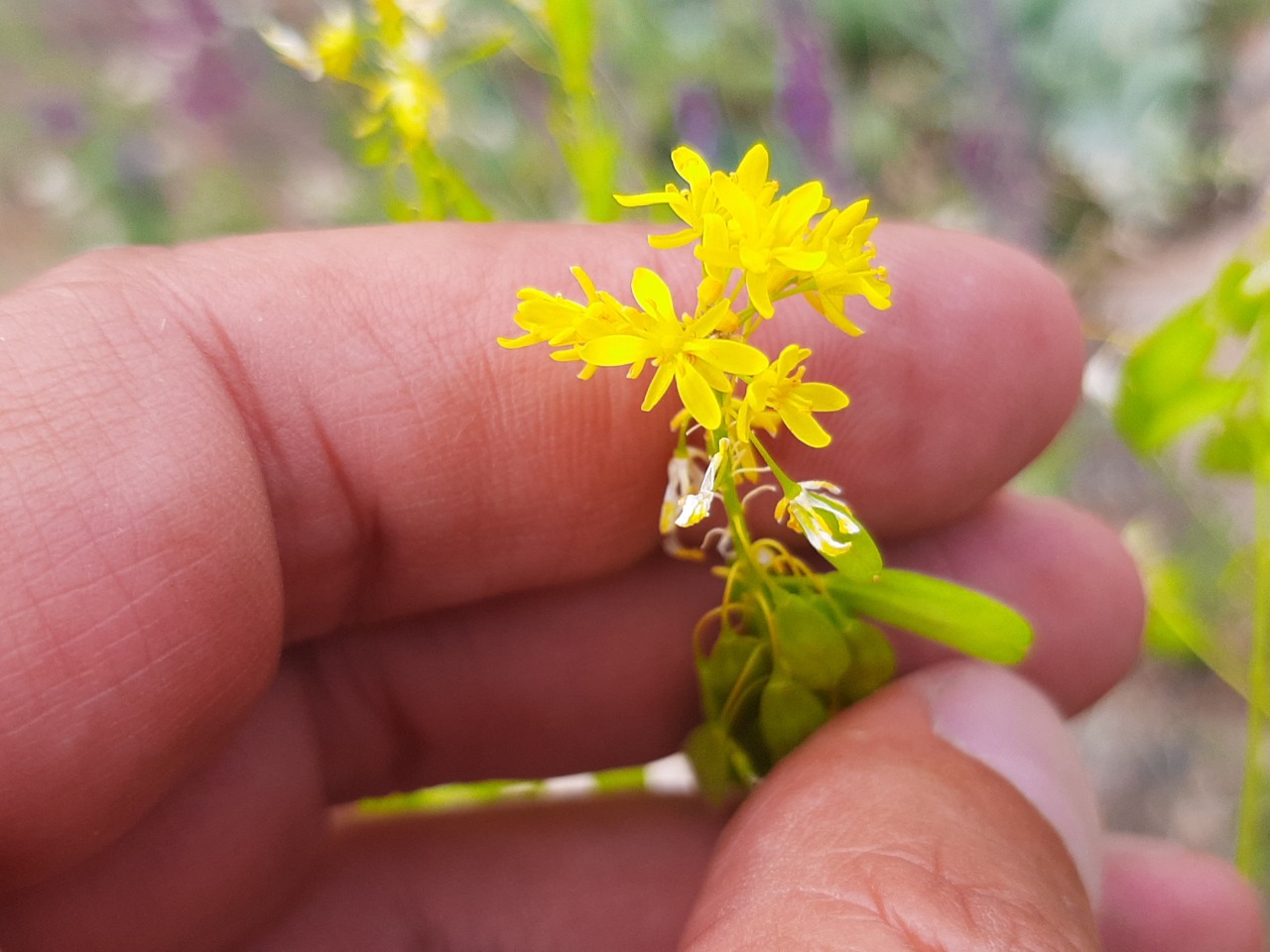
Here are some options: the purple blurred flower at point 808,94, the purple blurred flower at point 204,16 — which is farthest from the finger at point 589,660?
the purple blurred flower at point 204,16

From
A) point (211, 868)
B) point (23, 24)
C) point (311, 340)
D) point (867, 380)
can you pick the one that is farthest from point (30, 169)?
point (867, 380)

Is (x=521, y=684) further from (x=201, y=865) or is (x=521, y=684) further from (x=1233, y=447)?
(x=1233, y=447)

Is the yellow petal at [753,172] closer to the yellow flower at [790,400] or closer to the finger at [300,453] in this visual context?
the yellow flower at [790,400]

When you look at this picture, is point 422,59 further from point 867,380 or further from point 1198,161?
point 1198,161

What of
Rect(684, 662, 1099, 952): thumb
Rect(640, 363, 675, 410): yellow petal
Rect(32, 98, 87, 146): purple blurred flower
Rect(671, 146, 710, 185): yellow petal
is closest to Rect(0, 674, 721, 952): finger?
Rect(684, 662, 1099, 952): thumb

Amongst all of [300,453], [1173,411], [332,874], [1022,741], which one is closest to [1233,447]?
[1173,411]

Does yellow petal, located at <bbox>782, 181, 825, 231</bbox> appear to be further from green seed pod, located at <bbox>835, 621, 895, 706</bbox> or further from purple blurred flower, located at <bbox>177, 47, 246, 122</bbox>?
purple blurred flower, located at <bbox>177, 47, 246, 122</bbox>
